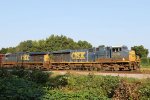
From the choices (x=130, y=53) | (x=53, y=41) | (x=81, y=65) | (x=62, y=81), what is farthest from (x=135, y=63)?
(x=53, y=41)

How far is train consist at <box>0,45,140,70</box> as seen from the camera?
3622 cm

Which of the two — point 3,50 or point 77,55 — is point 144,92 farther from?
point 3,50

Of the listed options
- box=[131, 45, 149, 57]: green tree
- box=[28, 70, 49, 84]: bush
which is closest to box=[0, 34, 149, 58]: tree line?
box=[131, 45, 149, 57]: green tree

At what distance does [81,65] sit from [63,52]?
5.09 m

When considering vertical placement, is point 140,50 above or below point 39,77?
above

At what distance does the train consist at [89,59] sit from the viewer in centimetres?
3622

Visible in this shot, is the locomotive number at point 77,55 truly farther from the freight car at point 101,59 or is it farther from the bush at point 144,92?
the bush at point 144,92

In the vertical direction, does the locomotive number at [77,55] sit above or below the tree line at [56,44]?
below

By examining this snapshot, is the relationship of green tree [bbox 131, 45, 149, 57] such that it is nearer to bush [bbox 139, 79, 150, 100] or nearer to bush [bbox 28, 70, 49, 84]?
bush [bbox 28, 70, 49, 84]

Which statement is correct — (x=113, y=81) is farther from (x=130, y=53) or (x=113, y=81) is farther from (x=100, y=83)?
(x=130, y=53)

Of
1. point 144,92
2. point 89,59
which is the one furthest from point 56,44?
point 144,92

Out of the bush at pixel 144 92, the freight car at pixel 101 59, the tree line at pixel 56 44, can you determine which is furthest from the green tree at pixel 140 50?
the bush at pixel 144 92

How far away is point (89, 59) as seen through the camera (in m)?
40.5

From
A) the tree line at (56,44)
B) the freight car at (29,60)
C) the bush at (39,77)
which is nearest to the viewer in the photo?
the bush at (39,77)
